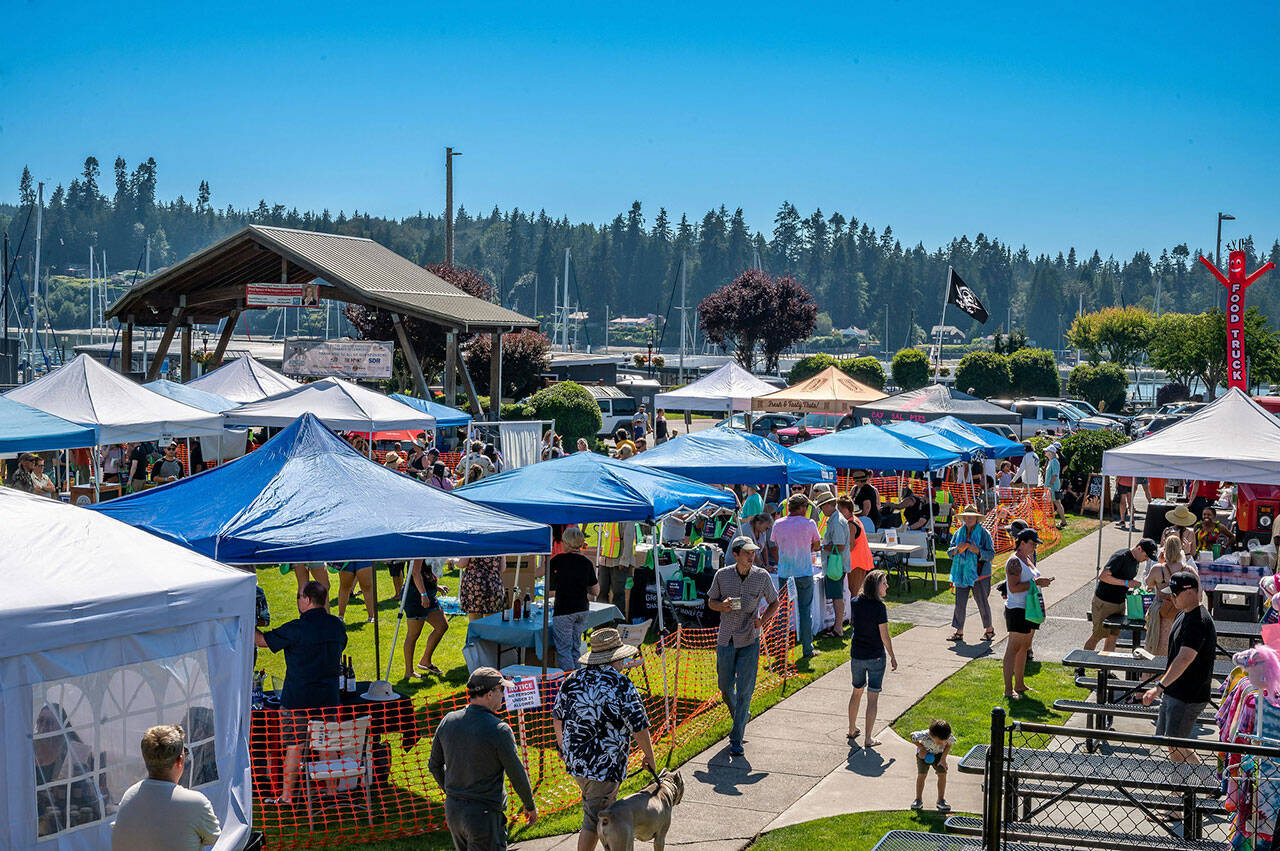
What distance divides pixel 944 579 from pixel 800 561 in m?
6.51

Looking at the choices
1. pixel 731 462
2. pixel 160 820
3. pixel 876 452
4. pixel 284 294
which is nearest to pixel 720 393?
pixel 876 452

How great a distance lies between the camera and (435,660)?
40.7 feet

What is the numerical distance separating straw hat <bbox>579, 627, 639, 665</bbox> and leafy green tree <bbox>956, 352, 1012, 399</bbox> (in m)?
50.6

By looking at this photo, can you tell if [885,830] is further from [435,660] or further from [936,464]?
[936,464]

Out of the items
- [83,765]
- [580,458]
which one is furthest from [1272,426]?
[83,765]

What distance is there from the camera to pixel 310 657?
318 inches

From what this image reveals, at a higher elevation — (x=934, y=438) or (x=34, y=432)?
(x=34, y=432)

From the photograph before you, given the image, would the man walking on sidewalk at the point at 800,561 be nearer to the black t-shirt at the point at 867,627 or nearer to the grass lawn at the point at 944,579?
the black t-shirt at the point at 867,627

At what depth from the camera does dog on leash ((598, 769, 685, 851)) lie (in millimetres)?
6148

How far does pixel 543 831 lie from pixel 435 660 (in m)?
4.87

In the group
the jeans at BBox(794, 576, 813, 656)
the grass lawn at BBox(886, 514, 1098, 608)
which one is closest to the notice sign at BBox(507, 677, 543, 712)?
the jeans at BBox(794, 576, 813, 656)

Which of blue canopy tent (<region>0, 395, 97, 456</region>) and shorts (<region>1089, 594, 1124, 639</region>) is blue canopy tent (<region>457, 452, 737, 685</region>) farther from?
blue canopy tent (<region>0, 395, 97, 456</region>)

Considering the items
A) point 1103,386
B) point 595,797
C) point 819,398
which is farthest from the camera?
point 1103,386

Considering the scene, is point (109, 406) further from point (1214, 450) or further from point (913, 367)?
point (913, 367)
